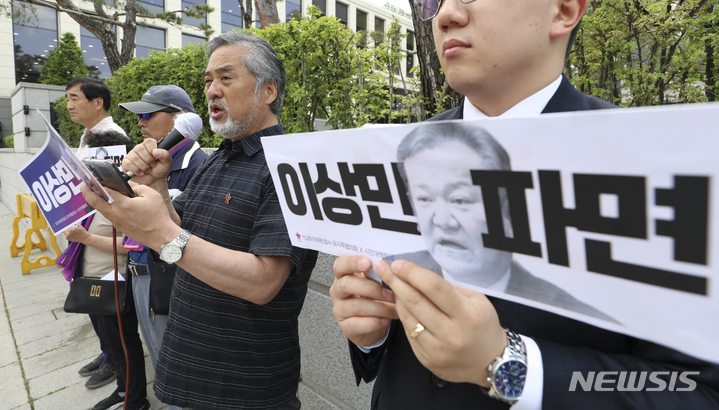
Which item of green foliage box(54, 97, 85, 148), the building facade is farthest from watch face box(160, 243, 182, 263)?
the building facade

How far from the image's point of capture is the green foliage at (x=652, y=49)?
98.2 inches

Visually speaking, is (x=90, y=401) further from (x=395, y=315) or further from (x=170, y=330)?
(x=395, y=315)

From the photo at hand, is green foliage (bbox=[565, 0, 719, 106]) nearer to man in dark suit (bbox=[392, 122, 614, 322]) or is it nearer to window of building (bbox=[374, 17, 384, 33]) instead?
man in dark suit (bbox=[392, 122, 614, 322])

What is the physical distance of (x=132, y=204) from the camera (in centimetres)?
135

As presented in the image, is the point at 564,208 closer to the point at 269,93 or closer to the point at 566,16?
the point at 566,16

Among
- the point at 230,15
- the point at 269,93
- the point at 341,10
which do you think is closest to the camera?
the point at 269,93

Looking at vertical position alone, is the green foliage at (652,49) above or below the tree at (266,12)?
below

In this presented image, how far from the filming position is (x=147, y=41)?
79.7ft

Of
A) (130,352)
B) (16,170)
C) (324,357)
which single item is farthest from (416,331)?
(16,170)

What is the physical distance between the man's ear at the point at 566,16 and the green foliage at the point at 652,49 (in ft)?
7.15

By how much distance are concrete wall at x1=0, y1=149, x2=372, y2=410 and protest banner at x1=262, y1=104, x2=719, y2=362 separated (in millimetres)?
1725

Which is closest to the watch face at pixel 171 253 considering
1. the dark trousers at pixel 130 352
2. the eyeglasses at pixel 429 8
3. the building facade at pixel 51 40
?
the eyeglasses at pixel 429 8

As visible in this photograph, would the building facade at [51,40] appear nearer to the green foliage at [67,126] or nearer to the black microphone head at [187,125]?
the green foliage at [67,126]

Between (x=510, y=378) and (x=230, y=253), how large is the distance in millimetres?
1107
